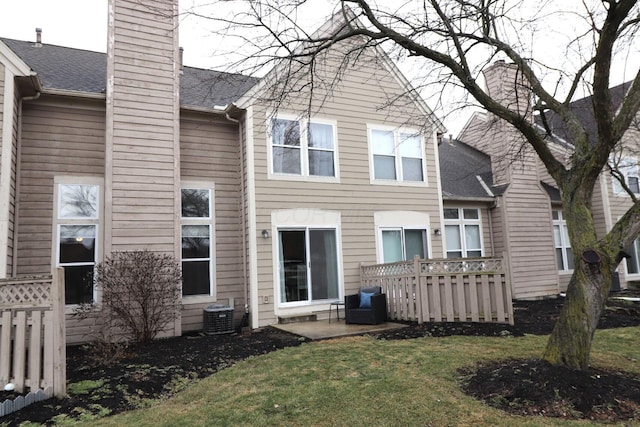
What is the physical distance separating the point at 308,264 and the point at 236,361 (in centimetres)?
387

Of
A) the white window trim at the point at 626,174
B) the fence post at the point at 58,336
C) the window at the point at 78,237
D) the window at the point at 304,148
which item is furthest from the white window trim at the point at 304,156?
the white window trim at the point at 626,174

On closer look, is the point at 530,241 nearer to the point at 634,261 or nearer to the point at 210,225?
the point at 634,261

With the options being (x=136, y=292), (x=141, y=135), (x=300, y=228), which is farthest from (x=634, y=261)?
(x=141, y=135)

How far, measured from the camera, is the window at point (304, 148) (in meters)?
9.92

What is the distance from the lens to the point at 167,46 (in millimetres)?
9203

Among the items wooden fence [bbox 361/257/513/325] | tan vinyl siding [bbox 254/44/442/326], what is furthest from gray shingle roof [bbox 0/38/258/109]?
wooden fence [bbox 361/257/513/325]

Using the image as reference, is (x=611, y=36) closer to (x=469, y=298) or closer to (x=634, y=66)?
(x=634, y=66)

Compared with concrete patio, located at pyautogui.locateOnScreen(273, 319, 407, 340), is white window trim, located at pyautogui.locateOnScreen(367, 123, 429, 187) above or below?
above

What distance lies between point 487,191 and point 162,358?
11558mm

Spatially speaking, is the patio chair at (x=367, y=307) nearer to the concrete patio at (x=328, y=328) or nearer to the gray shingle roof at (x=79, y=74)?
the concrete patio at (x=328, y=328)

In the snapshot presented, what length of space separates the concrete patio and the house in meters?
0.52

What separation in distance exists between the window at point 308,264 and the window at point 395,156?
Answer: 242 centimetres

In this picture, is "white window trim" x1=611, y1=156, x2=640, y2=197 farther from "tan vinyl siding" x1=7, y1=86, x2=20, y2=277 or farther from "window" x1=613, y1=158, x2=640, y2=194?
"tan vinyl siding" x1=7, y1=86, x2=20, y2=277

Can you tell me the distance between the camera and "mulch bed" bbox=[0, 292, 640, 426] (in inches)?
156
